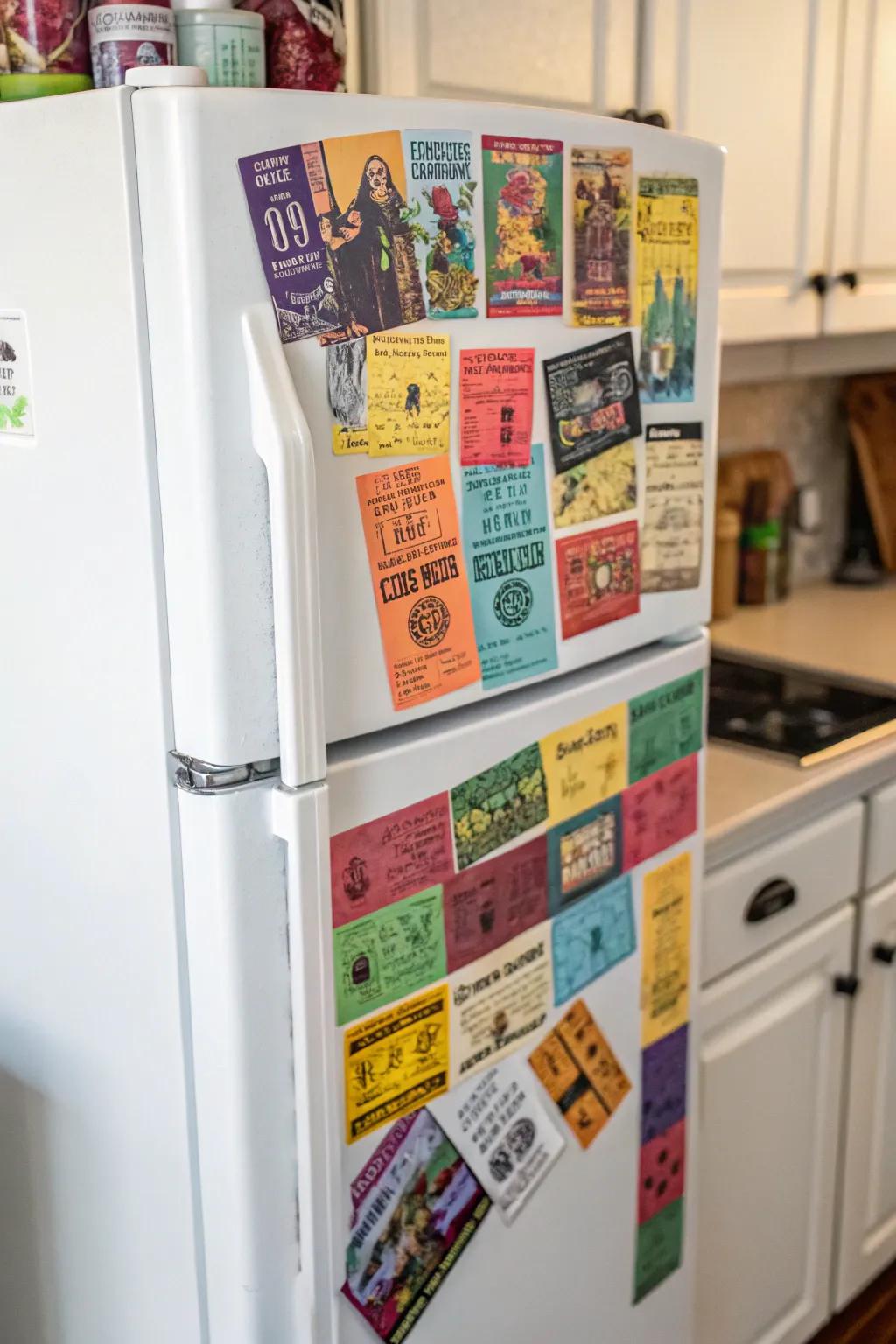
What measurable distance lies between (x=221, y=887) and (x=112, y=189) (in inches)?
19.1

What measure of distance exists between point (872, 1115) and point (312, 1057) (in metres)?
1.22

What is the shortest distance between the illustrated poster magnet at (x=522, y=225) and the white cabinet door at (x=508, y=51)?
0.30m

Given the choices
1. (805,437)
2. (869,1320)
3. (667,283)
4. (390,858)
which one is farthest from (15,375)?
(805,437)

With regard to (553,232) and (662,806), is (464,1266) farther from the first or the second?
(553,232)

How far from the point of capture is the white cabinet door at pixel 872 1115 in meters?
1.82

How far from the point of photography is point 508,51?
4.52ft

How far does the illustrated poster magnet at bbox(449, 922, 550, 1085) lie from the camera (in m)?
1.12

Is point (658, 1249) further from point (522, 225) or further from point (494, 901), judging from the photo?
point (522, 225)

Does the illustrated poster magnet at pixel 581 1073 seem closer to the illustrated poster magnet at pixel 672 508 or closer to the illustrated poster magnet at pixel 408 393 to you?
the illustrated poster magnet at pixel 672 508

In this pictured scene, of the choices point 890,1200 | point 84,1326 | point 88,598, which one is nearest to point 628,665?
point 88,598

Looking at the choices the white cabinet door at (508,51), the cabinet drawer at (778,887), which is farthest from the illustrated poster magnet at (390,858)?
the white cabinet door at (508,51)

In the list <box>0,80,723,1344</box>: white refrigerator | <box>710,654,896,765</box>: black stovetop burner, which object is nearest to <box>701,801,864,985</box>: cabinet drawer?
<box>710,654,896,765</box>: black stovetop burner

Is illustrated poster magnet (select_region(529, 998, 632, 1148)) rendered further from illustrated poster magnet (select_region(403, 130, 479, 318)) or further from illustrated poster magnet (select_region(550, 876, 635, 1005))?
illustrated poster magnet (select_region(403, 130, 479, 318))

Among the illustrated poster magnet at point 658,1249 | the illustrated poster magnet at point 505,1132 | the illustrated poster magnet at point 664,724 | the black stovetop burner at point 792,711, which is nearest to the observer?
the illustrated poster magnet at point 505,1132
